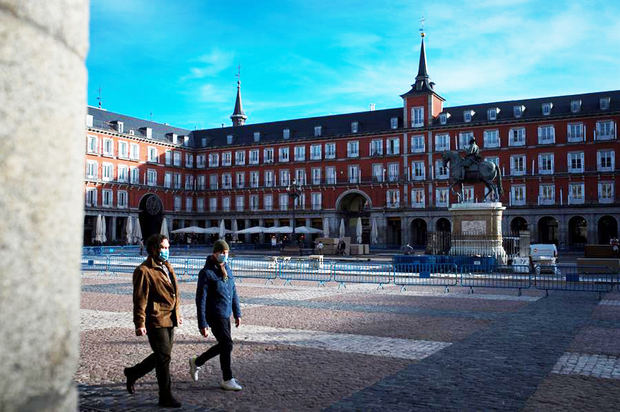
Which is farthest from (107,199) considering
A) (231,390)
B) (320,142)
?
(231,390)

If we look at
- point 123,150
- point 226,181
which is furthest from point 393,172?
point 123,150

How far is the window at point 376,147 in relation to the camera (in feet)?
196

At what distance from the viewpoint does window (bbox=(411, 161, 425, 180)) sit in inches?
2267

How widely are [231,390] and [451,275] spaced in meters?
17.8

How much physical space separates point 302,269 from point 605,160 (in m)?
38.2

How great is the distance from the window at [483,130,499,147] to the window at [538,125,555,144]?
12.8 feet

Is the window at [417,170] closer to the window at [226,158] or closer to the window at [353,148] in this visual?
the window at [353,148]

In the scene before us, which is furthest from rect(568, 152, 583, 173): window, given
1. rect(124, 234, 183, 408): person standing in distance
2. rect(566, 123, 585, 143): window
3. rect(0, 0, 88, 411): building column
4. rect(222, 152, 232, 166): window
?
rect(0, 0, 88, 411): building column

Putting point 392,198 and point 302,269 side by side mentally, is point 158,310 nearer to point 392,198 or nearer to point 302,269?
point 302,269

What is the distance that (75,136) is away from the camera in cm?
125

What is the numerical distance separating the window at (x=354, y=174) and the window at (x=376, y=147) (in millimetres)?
2310

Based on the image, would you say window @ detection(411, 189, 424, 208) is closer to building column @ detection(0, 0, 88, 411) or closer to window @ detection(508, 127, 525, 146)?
window @ detection(508, 127, 525, 146)

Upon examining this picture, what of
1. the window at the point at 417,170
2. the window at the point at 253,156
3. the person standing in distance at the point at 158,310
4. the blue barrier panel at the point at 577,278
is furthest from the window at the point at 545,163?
the person standing in distance at the point at 158,310

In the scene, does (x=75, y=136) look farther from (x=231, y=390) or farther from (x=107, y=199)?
(x=107, y=199)
